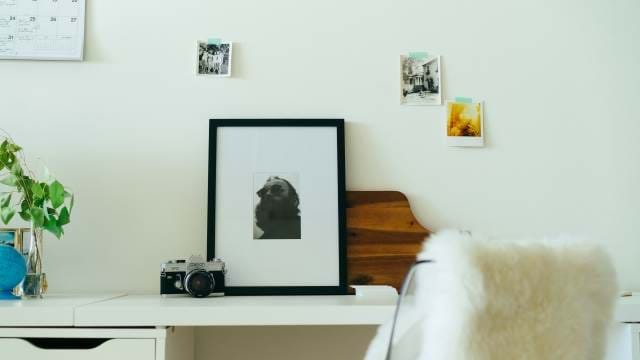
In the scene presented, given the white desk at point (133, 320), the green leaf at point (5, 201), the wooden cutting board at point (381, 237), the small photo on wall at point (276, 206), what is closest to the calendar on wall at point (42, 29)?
the green leaf at point (5, 201)

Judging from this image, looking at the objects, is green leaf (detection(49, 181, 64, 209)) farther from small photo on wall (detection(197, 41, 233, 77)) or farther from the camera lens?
small photo on wall (detection(197, 41, 233, 77))

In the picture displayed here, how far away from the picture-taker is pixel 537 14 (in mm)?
1834

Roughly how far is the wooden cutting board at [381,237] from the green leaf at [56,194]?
0.79 meters

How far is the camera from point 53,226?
61.3 inches

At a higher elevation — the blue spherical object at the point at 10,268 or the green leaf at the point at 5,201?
the green leaf at the point at 5,201

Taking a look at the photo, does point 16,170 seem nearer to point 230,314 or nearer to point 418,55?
point 230,314

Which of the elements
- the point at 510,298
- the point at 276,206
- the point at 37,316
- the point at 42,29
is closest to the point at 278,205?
the point at 276,206

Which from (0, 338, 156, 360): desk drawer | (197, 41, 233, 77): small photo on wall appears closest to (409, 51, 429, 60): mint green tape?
(197, 41, 233, 77): small photo on wall

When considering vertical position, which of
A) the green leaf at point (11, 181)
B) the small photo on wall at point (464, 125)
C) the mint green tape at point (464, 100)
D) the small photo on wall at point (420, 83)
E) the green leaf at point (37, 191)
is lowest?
the green leaf at point (37, 191)

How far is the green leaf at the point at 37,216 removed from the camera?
1.53 m

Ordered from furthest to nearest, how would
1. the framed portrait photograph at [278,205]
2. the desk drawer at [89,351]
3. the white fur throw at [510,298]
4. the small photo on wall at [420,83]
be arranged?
1. the small photo on wall at [420,83]
2. the framed portrait photograph at [278,205]
3. the desk drawer at [89,351]
4. the white fur throw at [510,298]

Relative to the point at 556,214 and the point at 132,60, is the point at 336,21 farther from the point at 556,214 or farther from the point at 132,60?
the point at 556,214

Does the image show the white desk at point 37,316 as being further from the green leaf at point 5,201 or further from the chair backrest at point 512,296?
the chair backrest at point 512,296

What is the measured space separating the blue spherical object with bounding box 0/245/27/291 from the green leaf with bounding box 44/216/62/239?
0.32 feet
